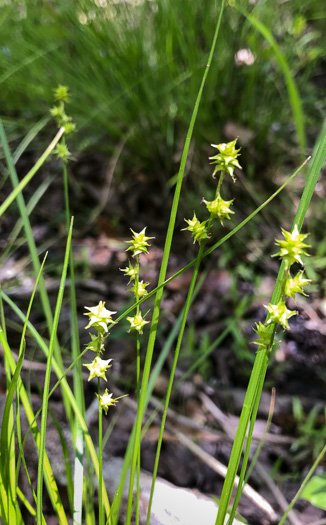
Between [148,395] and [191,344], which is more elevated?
[191,344]

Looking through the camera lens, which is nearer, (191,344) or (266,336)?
(266,336)

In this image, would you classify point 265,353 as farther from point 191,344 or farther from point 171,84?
point 171,84

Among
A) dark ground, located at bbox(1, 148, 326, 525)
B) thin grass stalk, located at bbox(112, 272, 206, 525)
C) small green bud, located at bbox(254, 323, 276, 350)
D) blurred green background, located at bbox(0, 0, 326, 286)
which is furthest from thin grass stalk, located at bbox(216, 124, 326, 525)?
blurred green background, located at bbox(0, 0, 326, 286)

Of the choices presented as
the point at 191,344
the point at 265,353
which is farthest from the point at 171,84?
the point at 265,353

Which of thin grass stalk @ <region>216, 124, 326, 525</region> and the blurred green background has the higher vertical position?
the blurred green background

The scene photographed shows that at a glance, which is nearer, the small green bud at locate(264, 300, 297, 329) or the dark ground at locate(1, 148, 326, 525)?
the small green bud at locate(264, 300, 297, 329)

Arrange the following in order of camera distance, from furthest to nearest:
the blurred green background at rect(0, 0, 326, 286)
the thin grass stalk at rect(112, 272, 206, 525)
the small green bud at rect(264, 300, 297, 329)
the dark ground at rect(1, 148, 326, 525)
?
the blurred green background at rect(0, 0, 326, 286), the dark ground at rect(1, 148, 326, 525), the thin grass stalk at rect(112, 272, 206, 525), the small green bud at rect(264, 300, 297, 329)

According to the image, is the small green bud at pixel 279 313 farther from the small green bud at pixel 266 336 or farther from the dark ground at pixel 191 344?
the dark ground at pixel 191 344

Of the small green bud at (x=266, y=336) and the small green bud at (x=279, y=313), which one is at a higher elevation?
the small green bud at (x=279, y=313)

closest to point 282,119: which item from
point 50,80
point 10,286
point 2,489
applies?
point 50,80

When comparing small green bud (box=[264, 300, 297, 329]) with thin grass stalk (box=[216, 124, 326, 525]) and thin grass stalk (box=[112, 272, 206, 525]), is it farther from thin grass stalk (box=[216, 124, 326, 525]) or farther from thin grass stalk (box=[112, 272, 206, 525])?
thin grass stalk (box=[112, 272, 206, 525])

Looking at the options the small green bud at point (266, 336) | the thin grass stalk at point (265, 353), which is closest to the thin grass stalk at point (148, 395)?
the thin grass stalk at point (265, 353)
